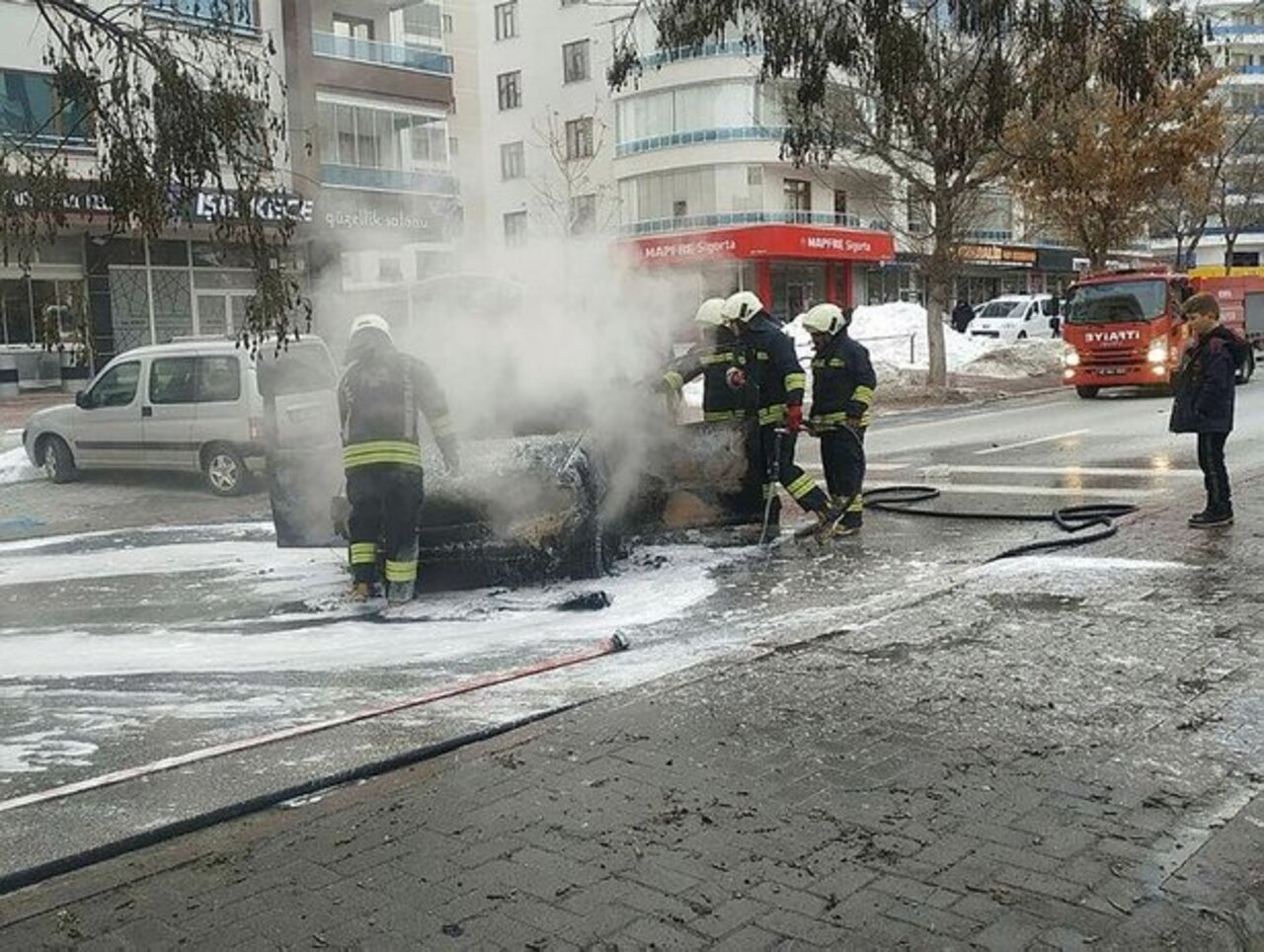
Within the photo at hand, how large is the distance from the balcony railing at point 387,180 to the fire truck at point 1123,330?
12.6 meters

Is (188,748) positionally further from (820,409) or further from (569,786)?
(820,409)

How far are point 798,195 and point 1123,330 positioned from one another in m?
26.3

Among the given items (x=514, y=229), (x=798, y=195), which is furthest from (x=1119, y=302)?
(x=798, y=195)

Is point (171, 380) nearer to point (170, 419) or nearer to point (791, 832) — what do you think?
point (170, 419)

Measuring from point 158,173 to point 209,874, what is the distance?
3503 millimetres

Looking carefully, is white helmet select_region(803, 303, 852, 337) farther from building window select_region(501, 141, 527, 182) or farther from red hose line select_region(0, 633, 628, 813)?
building window select_region(501, 141, 527, 182)

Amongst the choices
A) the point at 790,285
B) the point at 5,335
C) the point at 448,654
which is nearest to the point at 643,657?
the point at 448,654

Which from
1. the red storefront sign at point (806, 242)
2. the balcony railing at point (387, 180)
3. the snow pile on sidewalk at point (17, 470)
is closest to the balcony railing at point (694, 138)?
the red storefront sign at point (806, 242)

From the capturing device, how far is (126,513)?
12797mm

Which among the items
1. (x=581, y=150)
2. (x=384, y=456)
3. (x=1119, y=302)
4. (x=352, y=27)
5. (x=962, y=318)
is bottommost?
(x=384, y=456)

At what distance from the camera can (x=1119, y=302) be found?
22.8 metres

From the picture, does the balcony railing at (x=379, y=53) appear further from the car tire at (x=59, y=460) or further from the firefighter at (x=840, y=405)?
the firefighter at (x=840, y=405)

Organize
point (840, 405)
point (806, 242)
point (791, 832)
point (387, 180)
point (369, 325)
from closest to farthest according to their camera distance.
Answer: point (791, 832) < point (369, 325) < point (840, 405) < point (387, 180) < point (806, 242)

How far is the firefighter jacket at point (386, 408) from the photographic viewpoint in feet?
24.3
